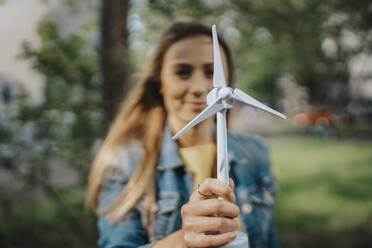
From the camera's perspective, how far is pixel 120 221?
1291 mm

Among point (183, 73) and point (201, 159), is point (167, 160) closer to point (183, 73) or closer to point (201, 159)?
point (201, 159)

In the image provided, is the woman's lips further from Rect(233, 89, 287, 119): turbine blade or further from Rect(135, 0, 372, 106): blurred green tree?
Rect(135, 0, 372, 106): blurred green tree

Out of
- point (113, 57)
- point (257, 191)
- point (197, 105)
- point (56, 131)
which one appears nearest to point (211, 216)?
point (197, 105)

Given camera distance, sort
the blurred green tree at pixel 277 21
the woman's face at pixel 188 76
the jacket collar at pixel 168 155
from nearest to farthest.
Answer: the woman's face at pixel 188 76
the jacket collar at pixel 168 155
the blurred green tree at pixel 277 21

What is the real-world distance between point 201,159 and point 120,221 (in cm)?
47

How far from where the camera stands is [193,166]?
1321 mm

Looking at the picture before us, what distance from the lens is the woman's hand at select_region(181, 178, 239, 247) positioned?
0.75 m

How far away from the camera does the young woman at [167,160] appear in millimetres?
1077

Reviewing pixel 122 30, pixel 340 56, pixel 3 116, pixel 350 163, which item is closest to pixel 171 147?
pixel 122 30

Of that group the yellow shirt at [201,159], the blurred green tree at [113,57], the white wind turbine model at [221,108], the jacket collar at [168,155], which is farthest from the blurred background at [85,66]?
the white wind turbine model at [221,108]

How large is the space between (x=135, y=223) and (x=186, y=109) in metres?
0.61

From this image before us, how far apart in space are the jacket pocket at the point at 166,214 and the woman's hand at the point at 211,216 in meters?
0.42

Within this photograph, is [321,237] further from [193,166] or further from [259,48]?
[193,166]

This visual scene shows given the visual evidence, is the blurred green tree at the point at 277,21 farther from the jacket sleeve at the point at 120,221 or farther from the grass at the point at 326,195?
the grass at the point at 326,195
